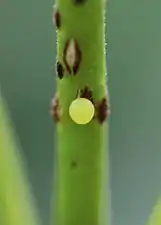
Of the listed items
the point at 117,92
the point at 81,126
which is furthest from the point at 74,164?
the point at 117,92

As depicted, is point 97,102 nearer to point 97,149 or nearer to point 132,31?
point 97,149

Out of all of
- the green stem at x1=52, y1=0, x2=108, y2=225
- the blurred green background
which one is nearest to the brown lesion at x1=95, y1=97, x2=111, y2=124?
the green stem at x1=52, y1=0, x2=108, y2=225

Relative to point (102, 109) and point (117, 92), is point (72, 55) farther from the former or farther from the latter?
point (117, 92)

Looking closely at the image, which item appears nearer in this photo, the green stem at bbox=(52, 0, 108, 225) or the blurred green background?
the green stem at bbox=(52, 0, 108, 225)

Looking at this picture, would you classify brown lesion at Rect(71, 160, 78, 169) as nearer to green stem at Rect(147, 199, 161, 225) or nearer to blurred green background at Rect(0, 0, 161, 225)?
green stem at Rect(147, 199, 161, 225)

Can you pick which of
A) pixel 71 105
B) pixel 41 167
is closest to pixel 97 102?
pixel 71 105

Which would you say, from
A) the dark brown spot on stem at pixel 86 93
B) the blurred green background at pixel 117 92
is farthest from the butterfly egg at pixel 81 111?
the blurred green background at pixel 117 92
